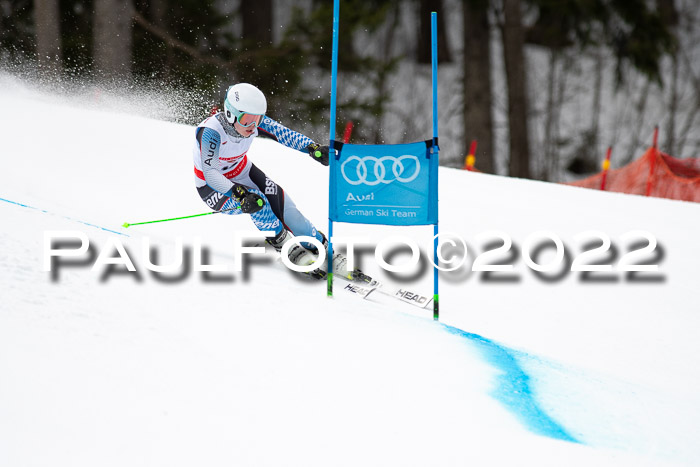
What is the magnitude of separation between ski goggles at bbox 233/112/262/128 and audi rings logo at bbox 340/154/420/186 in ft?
2.21

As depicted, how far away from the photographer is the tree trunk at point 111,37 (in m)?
11.4

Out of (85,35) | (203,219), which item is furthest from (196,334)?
(85,35)

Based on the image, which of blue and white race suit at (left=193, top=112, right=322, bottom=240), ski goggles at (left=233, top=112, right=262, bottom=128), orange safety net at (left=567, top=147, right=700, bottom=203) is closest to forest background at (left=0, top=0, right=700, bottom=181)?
orange safety net at (left=567, top=147, right=700, bottom=203)

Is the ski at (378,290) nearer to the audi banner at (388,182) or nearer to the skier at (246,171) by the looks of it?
the skier at (246,171)

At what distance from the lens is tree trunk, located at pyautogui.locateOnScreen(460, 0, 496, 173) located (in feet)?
44.3

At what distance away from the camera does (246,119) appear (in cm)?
420

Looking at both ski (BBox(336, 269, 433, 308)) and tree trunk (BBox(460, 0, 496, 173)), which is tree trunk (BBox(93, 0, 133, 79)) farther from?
ski (BBox(336, 269, 433, 308))

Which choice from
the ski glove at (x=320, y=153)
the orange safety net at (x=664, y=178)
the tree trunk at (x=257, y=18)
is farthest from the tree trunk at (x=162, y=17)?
the ski glove at (x=320, y=153)

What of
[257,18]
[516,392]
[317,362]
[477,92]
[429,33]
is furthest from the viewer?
[429,33]

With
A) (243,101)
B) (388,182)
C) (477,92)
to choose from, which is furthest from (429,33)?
(388,182)

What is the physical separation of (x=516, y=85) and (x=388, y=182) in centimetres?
986

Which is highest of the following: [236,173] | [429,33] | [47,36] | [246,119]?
[429,33]

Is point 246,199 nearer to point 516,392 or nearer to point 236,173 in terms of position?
point 236,173

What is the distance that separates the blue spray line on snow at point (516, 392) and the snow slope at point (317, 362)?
11 mm
